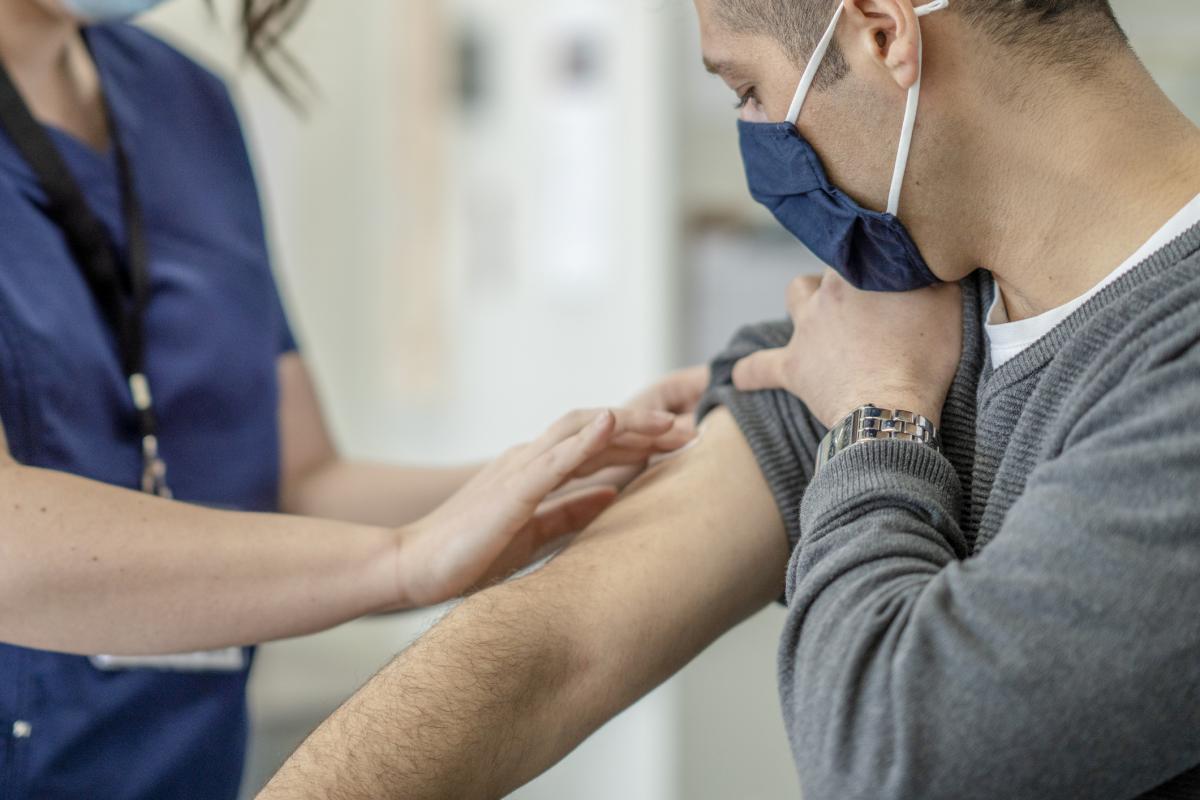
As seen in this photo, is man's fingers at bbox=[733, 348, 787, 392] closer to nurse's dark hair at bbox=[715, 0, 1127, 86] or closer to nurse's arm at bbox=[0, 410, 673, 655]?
nurse's arm at bbox=[0, 410, 673, 655]

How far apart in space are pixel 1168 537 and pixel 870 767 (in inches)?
10.8

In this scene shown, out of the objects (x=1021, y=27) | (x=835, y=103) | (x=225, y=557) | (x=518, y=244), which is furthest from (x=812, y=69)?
(x=518, y=244)

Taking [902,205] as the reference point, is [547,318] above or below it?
below

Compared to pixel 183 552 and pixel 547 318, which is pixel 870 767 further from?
pixel 547 318

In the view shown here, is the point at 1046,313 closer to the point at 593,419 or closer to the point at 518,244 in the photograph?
the point at 593,419

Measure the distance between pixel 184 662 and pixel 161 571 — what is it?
284 millimetres

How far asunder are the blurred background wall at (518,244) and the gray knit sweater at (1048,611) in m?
1.82

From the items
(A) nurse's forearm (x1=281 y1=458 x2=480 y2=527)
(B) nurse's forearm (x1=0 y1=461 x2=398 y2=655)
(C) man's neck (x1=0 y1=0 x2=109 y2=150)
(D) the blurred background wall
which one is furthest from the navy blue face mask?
(D) the blurred background wall

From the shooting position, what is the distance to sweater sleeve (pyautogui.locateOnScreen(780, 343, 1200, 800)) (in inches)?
34.4

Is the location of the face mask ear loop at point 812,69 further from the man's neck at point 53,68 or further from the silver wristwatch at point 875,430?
the man's neck at point 53,68

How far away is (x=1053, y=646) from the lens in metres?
0.88

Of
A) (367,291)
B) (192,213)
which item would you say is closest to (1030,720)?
(192,213)

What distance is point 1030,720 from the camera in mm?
875

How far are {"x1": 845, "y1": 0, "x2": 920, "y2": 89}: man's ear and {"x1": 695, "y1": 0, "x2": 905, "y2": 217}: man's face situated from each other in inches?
0.5
